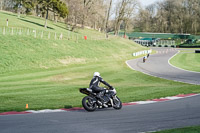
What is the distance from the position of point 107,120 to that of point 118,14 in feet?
340

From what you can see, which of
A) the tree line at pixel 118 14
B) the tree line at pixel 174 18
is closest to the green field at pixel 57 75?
the tree line at pixel 118 14

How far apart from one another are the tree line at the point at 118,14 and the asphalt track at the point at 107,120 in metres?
69.5

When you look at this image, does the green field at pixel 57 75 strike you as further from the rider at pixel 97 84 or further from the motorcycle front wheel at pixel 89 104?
the rider at pixel 97 84

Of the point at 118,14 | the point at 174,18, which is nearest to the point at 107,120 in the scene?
the point at 118,14

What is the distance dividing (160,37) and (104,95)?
134 metres

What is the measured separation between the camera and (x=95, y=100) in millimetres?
13445

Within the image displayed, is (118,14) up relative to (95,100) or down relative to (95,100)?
up

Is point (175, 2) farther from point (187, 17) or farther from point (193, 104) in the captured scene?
point (193, 104)

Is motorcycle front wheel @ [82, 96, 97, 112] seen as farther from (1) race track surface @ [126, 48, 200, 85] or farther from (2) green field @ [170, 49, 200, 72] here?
(2) green field @ [170, 49, 200, 72]

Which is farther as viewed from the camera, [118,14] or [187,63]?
[118,14]

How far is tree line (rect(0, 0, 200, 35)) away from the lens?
319ft

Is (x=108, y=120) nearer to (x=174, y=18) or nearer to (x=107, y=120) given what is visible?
(x=107, y=120)

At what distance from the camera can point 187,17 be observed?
158875mm

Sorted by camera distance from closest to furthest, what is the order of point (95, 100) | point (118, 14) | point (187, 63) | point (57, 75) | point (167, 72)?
point (95, 100)
point (57, 75)
point (167, 72)
point (187, 63)
point (118, 14)
